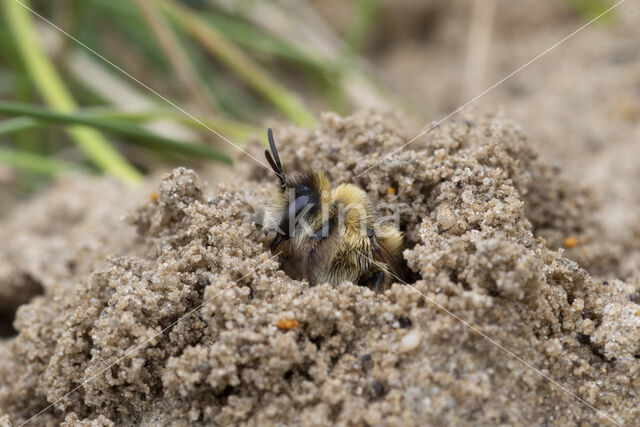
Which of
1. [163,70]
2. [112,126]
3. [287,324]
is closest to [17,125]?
[112,126]

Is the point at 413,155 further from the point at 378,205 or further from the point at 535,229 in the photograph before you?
the point at 535,229

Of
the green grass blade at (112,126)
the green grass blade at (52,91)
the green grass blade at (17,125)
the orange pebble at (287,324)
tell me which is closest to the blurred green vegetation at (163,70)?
the green grass blade at (52,91)

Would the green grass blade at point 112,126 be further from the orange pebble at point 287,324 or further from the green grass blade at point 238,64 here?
the orange pebble at point 287,324

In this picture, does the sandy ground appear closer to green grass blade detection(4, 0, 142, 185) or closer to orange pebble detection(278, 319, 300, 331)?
orange pebble detection(278, 319, 300, 331)

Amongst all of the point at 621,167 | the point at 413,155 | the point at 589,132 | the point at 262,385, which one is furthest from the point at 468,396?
the point at 589,132

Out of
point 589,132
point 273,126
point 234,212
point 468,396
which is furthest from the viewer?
point 589,132

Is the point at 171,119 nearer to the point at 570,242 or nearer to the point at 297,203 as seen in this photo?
the point at 297,203
